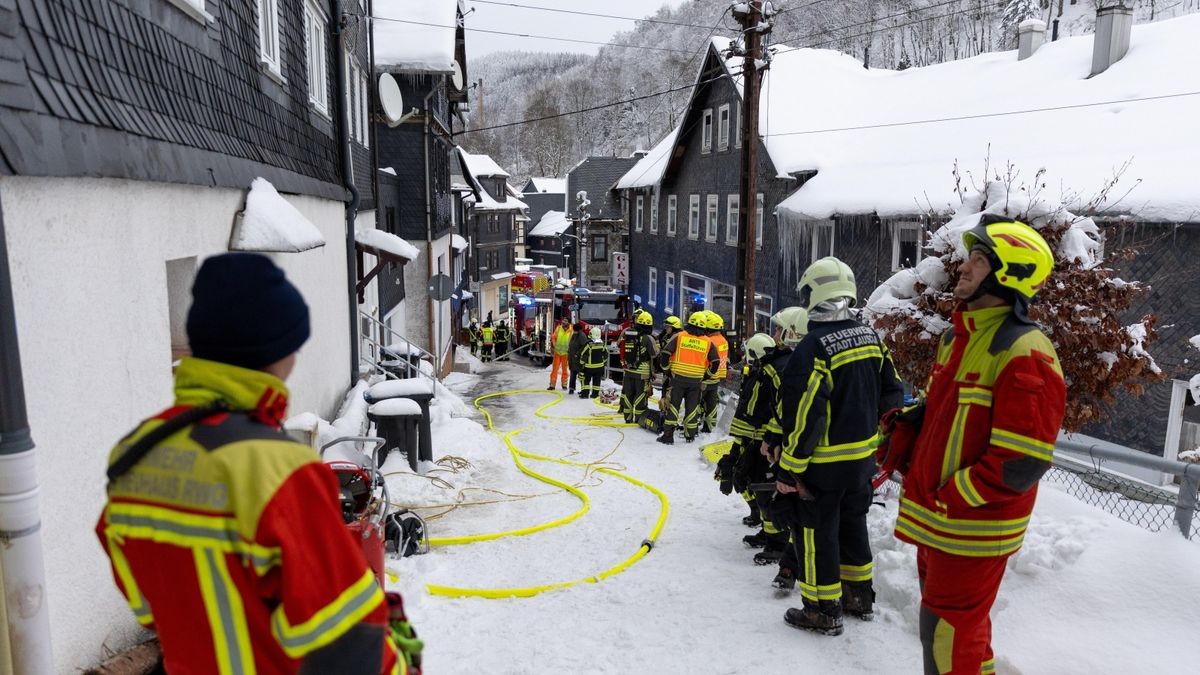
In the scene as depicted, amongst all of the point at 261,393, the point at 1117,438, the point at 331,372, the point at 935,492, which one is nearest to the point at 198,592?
the point at 261,393

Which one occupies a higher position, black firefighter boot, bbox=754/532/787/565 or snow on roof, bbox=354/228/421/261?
snow on roof, bbox=354/228/421/261

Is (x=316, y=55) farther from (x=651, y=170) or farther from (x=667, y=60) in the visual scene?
(x=667, y=60)

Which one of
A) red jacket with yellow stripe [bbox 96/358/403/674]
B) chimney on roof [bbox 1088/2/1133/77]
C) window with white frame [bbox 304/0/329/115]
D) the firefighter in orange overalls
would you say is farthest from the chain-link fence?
chimney on roof [bbox 1088/2/1133/77]

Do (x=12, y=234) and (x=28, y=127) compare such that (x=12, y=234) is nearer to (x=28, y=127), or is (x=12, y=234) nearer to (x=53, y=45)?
(x=28, y=127)

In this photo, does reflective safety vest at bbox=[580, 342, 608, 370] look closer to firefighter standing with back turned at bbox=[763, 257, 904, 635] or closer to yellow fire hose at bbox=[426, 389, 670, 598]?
yellow fire hose at bbox=[426, 389, 670, 598]

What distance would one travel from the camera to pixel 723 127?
2253cm

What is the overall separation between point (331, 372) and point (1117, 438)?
10.7m

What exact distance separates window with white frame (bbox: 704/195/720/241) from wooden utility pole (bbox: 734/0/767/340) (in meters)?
9.45

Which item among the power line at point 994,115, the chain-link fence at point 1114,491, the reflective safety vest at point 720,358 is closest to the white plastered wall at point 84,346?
the chain-link fence at point 1114,491

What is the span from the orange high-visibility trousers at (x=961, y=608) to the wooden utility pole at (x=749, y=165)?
10.2 meters

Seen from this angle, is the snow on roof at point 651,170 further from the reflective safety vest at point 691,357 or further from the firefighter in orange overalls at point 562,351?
the reflective safety vest at point 691,357

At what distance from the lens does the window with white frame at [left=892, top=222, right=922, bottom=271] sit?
47.5ft

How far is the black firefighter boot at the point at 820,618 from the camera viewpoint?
4.26 meters

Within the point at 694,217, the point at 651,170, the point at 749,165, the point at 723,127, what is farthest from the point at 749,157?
the point at 651,170
